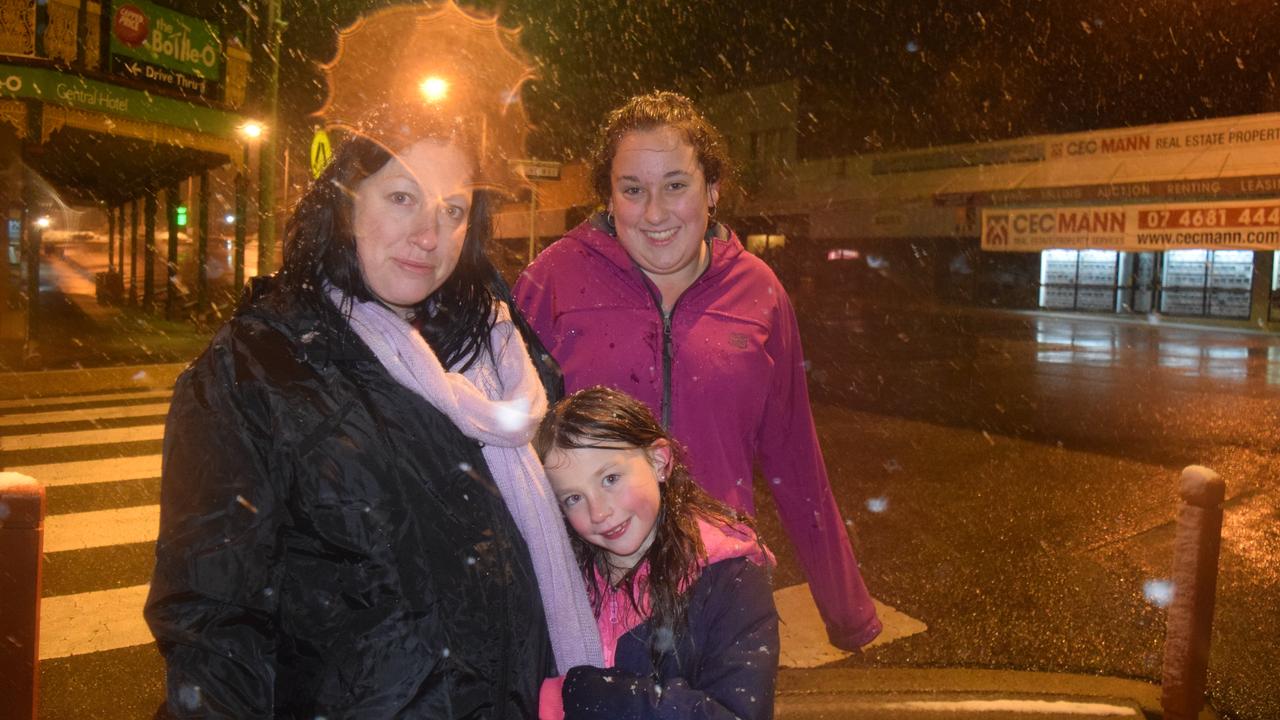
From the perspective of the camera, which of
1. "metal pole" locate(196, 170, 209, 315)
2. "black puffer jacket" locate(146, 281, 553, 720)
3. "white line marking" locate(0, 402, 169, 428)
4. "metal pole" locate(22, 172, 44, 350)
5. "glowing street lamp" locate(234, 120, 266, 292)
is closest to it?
"black puffer jacket" locate(146, 281, 553, 720)

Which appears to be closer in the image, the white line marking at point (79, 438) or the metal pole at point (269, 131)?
the white line marking at point (79, 438)

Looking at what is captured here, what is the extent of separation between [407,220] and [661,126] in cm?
107

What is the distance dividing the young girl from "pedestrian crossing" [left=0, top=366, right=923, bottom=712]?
263 centimetres

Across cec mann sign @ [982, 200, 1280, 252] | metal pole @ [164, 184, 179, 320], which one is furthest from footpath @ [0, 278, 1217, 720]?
cec mann sign @ [982, 200, 1280, 252]

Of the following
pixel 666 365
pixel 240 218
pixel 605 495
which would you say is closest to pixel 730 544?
pixel 605 495

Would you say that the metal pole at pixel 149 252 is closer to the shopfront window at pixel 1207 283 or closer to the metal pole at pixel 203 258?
the metal pole at pixel 203 258

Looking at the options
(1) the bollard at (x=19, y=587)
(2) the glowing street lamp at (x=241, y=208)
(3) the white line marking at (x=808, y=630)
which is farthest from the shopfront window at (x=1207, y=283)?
(1) the bollard at (x=19, y=587)

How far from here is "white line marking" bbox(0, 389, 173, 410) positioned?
417 inches

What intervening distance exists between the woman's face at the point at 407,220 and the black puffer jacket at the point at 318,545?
0.16 meters

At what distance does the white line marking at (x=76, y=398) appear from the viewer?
10.6 meters

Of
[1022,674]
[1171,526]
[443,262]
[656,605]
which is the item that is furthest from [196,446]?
[1171,526]

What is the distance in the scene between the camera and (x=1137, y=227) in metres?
23.5

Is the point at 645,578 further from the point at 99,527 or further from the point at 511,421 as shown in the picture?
the point at 99,527

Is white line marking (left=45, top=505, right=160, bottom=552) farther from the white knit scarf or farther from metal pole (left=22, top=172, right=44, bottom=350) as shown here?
metal pole (left=22, top=172, right=44, bottom=350)
